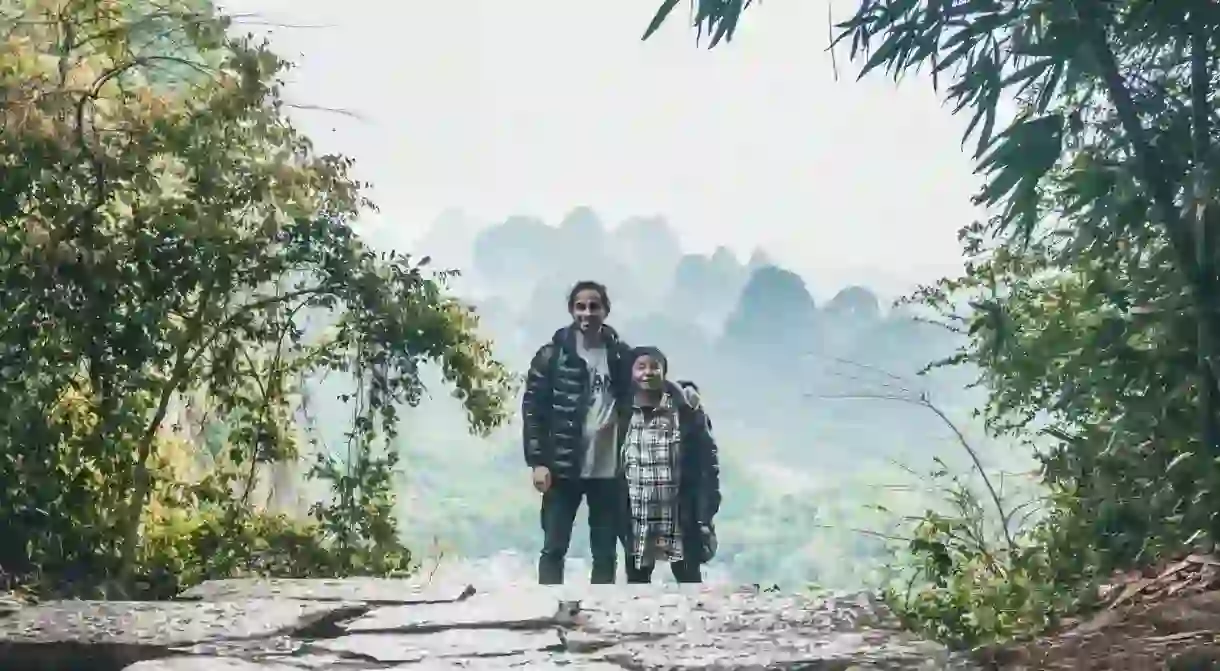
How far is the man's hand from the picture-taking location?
258 centimetres

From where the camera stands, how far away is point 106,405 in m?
2.74

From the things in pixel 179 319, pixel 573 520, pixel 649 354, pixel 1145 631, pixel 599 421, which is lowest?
pixel 1145 631

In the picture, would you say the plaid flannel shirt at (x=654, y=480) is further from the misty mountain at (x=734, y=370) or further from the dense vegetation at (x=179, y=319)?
the dense vegetation at (x=179, y=319)

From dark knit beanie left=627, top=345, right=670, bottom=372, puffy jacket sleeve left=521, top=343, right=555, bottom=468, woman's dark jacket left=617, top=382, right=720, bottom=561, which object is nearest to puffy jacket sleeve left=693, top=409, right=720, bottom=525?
woman's dark jacket left=617, top=382, right=720, bottom=561

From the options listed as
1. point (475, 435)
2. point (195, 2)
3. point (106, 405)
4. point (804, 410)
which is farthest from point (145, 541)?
point (804, 410)

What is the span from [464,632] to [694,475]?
835 mm

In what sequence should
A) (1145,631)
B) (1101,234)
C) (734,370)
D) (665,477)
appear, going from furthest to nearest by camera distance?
(734,370) → (665,477) → (1101,234) → (1145,631)

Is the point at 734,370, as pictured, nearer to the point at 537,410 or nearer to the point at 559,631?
the point at 537,410

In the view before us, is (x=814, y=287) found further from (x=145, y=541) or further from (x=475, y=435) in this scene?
(x=145, y=541)

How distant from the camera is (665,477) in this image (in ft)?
8.38

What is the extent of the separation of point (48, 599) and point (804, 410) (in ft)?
5.14

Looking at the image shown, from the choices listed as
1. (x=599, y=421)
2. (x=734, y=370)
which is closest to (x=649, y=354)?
(x=599, y=421)

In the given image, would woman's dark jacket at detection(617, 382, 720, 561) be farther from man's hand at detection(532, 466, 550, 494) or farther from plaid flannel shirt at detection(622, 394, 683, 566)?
man's hand at detection(532, 466, 550, 494)

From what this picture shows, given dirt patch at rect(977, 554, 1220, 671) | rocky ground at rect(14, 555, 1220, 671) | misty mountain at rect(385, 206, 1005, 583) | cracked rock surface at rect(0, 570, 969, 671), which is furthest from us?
misty mountain at rect(385, 206, 1005, 583)
